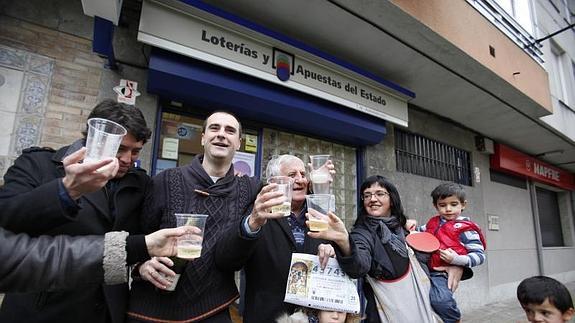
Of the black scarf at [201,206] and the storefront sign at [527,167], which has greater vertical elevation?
the storefront sign at [527,167]

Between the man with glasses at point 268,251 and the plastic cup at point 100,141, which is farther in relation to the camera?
the man with glasses at point 268,251

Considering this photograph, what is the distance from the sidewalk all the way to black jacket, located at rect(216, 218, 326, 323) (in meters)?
5.82

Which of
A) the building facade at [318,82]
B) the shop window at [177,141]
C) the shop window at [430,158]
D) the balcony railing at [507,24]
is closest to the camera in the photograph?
the building facade at [318,82]

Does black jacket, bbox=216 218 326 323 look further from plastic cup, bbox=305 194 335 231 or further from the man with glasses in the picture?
plastic cup, bbox=305 194 335 231

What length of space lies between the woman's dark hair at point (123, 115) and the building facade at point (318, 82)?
1739 mm

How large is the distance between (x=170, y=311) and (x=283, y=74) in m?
3.17

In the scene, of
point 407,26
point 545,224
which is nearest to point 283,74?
point 407,26

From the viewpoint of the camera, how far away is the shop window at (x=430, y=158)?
20.2 ft

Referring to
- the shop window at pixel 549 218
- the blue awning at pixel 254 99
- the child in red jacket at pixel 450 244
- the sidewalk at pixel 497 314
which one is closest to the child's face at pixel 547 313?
the child in red jacket at pixel 450 244

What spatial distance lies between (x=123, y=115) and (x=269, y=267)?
1224 mm

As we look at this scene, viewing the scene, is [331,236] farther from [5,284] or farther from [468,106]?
[468,106]

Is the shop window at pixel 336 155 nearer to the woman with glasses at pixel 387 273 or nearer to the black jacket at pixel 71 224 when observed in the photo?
the woman with glasses at pixel 387 273

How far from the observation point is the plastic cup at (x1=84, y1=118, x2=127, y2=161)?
3.74 ft

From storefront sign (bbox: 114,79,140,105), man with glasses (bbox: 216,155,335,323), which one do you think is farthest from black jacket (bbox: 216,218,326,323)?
storefront sign (bbox: 114,79,140,105)
